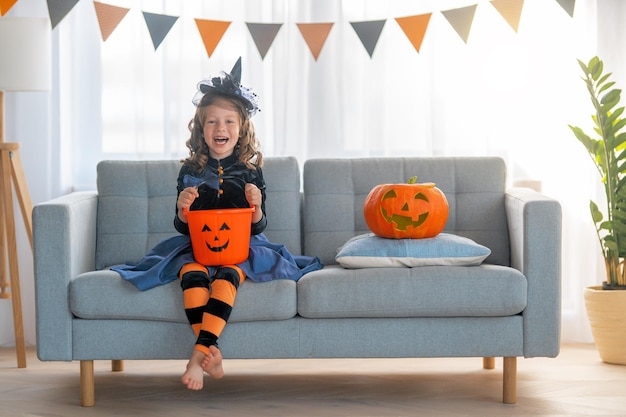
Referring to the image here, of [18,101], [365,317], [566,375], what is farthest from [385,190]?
[18,101]

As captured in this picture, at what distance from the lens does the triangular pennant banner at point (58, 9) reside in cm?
366

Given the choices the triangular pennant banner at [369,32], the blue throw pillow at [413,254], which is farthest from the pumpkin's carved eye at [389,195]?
the triangular pennant banner at [369,32]

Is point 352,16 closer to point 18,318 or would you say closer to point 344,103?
point 344,103

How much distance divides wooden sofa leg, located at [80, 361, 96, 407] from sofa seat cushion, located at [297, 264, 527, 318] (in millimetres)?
717

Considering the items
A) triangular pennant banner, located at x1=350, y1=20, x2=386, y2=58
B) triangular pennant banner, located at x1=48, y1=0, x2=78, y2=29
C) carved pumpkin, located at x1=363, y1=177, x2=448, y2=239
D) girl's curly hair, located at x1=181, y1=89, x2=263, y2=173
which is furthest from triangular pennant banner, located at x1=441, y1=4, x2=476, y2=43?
triangular pennant banner, located at x1=48, y1=0, x2=78, y2=29

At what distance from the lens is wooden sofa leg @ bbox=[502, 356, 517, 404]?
2.78 m

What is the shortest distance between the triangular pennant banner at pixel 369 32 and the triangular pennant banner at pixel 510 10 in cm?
51

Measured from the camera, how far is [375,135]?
4090mm

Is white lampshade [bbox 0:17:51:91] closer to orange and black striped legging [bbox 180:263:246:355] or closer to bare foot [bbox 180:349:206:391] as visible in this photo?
orange and black striped legging [bbox 180:263:246:355]

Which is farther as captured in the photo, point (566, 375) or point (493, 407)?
point (566, 375)

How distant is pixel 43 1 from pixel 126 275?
1861 mm

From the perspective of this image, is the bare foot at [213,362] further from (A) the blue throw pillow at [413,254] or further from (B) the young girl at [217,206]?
(A) the blue throw pillow at [413,254]

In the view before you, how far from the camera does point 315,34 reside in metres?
3.94

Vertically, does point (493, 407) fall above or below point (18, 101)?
below
